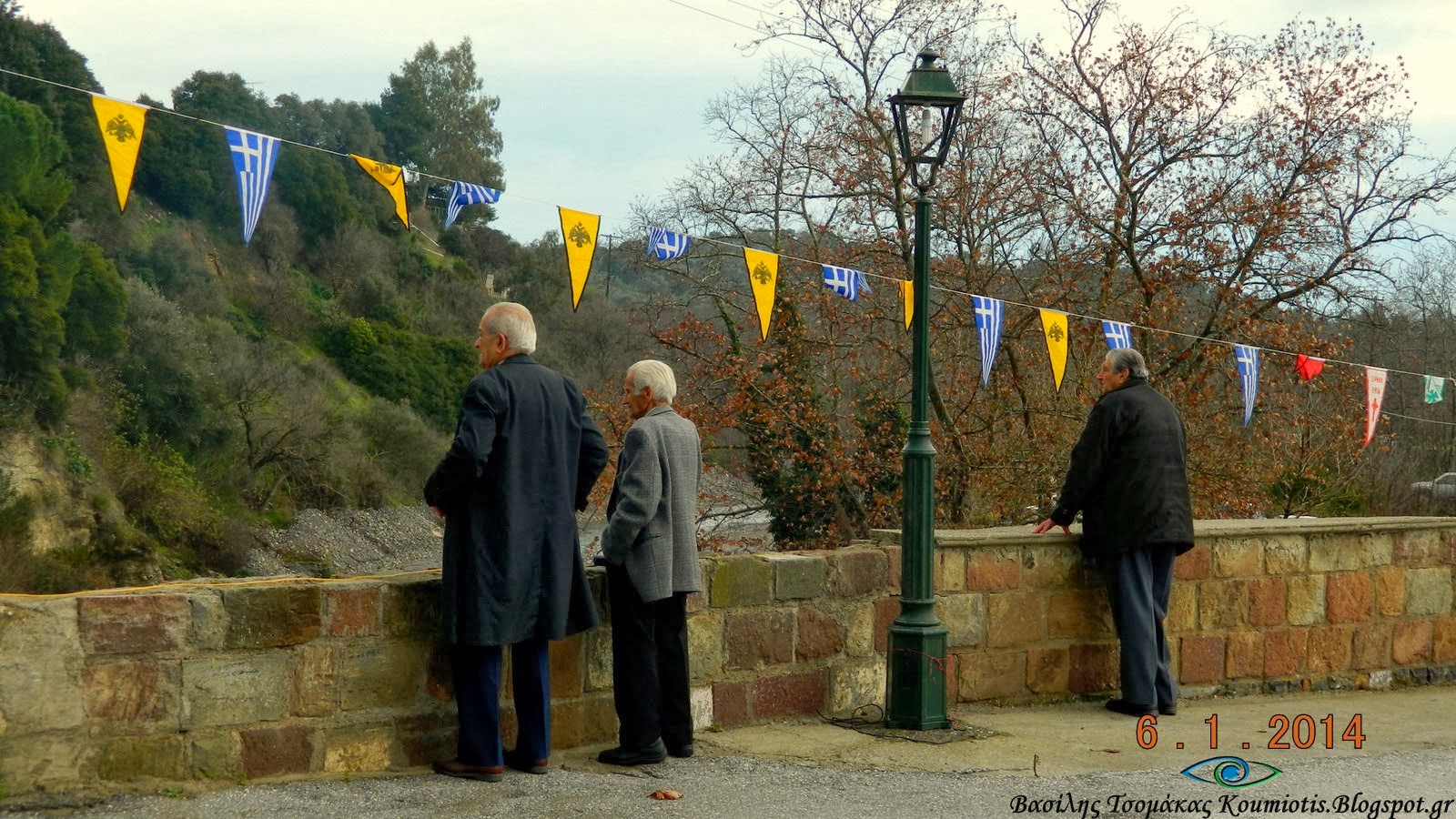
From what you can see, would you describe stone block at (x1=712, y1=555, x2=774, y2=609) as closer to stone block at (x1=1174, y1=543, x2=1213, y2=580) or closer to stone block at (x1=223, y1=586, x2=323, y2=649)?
stone block at (x1=223, y1=586, x2=323, y2=649)

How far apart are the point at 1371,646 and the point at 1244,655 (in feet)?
3.71

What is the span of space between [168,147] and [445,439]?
48.7ft

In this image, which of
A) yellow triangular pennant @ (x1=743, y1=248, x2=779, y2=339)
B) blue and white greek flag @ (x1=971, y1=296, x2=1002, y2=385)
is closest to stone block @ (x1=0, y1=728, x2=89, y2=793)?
yellow triangular pennant @ (x1=743, y1=248, x2=779, y2=339)

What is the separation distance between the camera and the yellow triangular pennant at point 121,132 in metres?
5.79

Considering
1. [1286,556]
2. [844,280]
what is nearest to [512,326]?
[1286,556]

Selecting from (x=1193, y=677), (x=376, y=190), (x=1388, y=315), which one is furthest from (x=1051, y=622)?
(x=376, y=190)

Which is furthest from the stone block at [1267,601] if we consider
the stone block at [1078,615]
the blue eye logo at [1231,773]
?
the blue eye logo at [1231,773]

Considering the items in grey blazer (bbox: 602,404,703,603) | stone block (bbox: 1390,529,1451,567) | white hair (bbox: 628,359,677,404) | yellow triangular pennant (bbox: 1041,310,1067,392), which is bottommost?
stone block (bbox: 1390,529,1451,567)

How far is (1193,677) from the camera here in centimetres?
693

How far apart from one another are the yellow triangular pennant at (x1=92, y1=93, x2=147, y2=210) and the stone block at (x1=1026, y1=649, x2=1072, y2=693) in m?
4.57

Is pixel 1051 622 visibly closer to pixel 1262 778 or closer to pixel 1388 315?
pixel 1262 778

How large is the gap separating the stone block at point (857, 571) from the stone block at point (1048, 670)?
0.92 meters

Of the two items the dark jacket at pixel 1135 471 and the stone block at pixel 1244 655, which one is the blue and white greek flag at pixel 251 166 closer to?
the dark jacket at pixel 1135 471

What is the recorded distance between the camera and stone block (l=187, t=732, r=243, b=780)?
13.7 ft
